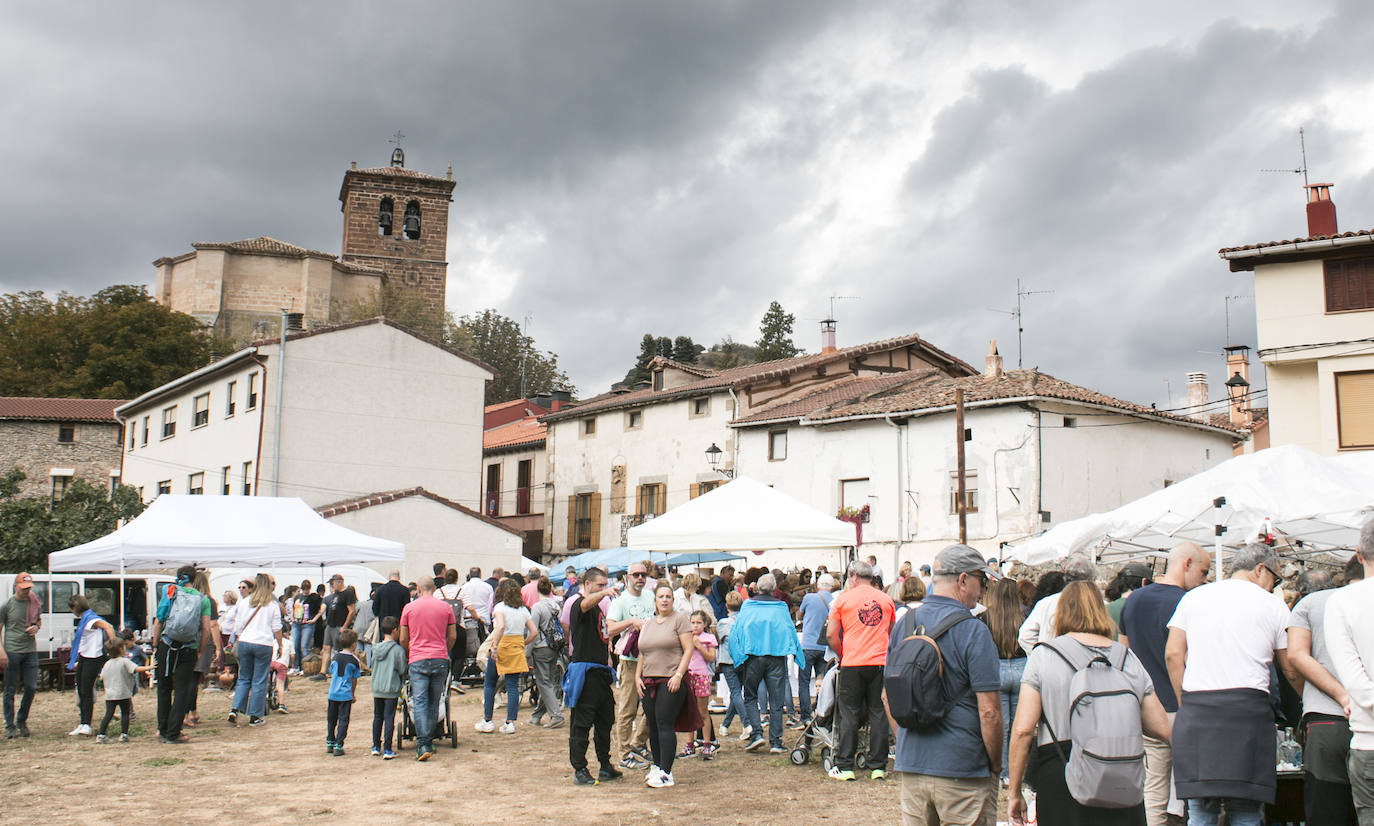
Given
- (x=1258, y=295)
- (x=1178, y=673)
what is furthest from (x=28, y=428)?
(x=1178, y=673)

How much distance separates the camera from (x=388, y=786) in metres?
9.20

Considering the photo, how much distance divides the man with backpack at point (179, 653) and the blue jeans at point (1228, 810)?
9.50 meters

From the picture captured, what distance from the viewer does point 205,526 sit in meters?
15.3

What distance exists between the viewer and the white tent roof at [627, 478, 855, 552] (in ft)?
45.5

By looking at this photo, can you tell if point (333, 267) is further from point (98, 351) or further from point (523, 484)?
point (523, 484)

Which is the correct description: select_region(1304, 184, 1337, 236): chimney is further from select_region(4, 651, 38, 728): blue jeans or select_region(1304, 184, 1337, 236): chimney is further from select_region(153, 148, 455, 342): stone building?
select_region(153, 148, 455, 342): stone building

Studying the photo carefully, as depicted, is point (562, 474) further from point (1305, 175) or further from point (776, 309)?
point (776, 309)

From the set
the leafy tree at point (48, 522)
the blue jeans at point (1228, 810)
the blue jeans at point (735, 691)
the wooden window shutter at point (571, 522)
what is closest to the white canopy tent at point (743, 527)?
the blue jeans at point (735, 691)

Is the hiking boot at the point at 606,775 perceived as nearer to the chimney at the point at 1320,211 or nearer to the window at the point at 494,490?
the chimney at the point at 1320,211

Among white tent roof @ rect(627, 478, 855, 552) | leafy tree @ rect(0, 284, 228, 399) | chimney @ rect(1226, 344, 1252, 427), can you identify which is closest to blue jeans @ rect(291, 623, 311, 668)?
white tent roof @ rect(627, 478, 855, 552)

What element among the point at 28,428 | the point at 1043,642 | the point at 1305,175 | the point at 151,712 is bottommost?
the point at 151,712

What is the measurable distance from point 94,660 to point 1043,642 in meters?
10.5

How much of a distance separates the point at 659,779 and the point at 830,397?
25.4m

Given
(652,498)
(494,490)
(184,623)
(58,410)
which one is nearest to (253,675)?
(184,623)
